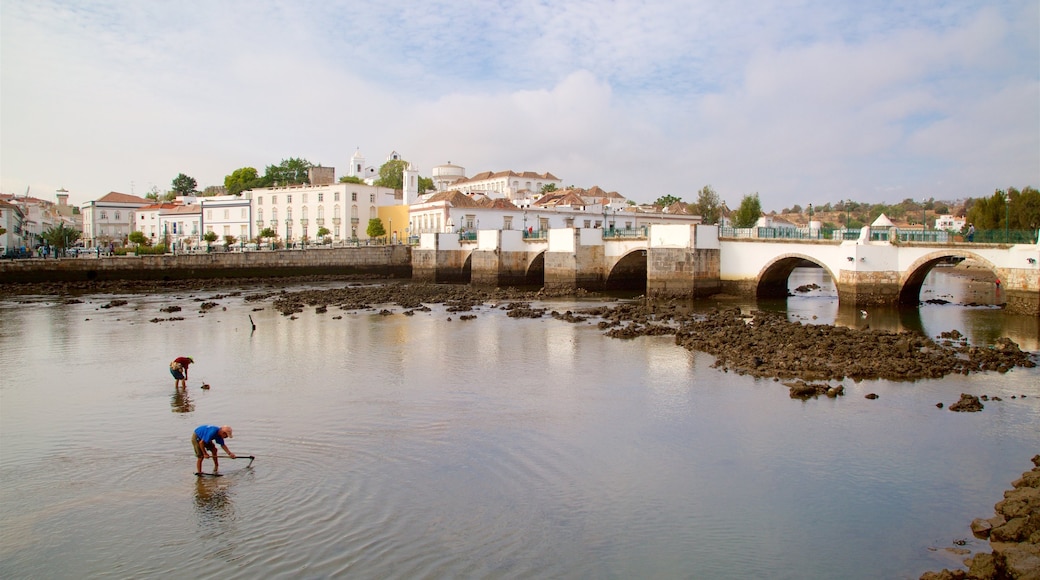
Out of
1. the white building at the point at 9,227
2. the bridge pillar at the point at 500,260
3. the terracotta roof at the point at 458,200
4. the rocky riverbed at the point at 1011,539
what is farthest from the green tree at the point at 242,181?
the rocky riverbed at the point at 1011,539

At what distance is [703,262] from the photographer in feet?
111

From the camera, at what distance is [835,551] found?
7.77m

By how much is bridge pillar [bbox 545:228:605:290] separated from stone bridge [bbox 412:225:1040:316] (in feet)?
0.19

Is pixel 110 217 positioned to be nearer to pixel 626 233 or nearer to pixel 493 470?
pixel 626 233

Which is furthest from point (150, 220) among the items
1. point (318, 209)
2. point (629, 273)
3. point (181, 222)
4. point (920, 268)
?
point (920, 268)

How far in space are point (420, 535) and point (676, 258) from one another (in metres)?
27.9

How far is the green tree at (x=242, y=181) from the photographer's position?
255ft

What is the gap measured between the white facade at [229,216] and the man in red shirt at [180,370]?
54534 mm

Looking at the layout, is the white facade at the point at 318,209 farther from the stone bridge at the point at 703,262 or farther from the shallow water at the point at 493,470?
the shallow water at the point at 493,470

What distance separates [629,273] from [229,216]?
4469cm

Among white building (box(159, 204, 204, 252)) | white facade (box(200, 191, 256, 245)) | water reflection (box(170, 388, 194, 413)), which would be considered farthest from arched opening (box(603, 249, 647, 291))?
white building (box(159, 204, 204, 252))

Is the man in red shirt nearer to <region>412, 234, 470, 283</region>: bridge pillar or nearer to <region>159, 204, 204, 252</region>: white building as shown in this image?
<region>412, 234, 470, 283</region>: bridge pillar

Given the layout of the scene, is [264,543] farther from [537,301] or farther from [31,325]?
[537,301]

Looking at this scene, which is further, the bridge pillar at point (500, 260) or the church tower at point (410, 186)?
the church tower at point (410, 186)
